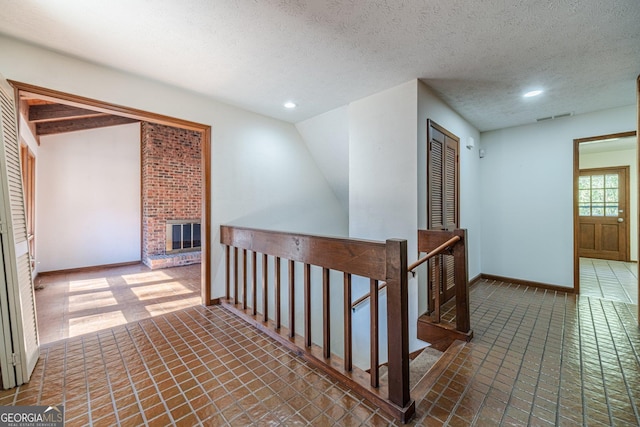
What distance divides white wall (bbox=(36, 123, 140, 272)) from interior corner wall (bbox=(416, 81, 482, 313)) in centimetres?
609

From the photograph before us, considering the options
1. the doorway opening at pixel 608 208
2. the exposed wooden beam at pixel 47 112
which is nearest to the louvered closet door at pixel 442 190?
the doorway opening at pixel 608 208

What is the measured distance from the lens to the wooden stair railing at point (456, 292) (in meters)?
2.37

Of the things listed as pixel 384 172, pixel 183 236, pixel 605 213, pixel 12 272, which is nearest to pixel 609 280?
pixel 605 213

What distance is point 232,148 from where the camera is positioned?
11.4 ft

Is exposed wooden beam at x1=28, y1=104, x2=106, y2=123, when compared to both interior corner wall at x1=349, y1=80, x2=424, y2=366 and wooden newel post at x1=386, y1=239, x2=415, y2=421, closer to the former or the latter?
interior corner wall at x1=349, y1=80, x2=424, y2=366

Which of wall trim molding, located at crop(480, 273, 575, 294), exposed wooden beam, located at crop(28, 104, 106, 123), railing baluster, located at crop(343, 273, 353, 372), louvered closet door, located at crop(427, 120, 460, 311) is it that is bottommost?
wall trim molding, located at crop(480, 273, 575, 294)

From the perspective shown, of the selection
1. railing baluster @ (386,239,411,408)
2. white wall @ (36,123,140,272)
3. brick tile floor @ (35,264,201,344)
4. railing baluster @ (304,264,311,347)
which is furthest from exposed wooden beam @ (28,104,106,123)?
railing baluster @ (386,239,411,408)

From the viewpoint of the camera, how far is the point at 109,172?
5582 millimetres

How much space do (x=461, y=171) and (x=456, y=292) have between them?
206cm

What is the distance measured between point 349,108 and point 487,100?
1.68 metres

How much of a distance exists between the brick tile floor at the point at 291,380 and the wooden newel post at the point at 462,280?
210 mm

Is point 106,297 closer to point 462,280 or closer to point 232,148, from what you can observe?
point 232,148

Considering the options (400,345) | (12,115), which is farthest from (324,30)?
(12,115)

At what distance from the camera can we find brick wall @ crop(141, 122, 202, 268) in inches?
224
